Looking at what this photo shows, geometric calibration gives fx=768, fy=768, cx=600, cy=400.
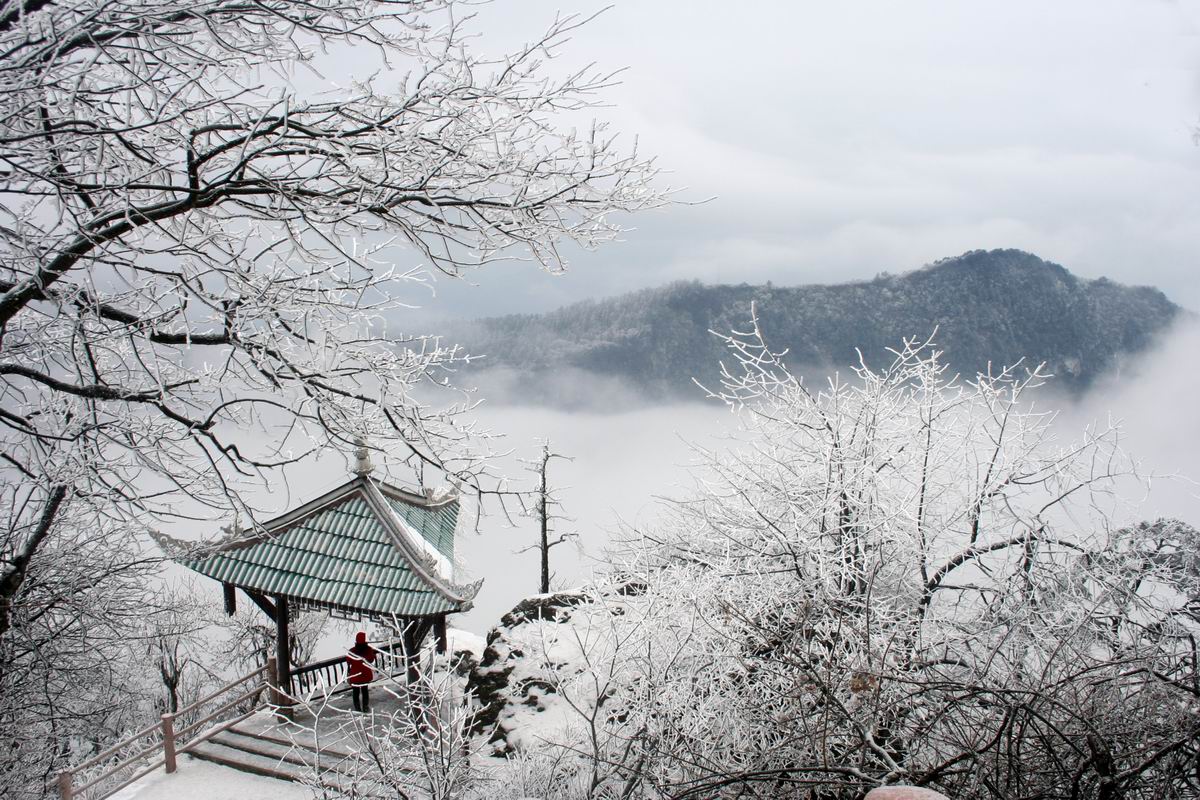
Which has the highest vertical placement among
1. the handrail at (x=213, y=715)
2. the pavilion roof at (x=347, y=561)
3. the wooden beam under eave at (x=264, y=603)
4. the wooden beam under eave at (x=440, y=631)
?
the pavilion roof at (x=347, y=561)

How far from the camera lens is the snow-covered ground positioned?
368 inches

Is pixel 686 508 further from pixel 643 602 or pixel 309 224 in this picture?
pixel 309 224

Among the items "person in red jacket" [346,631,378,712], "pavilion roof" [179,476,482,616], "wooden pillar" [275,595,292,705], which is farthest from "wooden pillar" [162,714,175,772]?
"person in red jacket" [346,631,378,712]

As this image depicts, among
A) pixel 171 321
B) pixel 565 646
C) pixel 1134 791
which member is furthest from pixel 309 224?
pixel 565 646

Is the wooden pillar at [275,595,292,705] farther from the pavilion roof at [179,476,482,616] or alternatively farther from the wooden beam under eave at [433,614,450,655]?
the wooden beam under eave at [433,614,450,655]

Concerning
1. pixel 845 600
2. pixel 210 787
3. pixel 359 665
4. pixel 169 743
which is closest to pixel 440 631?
pixel 359 665

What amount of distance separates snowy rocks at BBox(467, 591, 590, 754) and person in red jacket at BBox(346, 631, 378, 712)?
4.78ft

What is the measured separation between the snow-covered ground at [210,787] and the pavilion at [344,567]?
1653mm

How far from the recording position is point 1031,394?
945 cm

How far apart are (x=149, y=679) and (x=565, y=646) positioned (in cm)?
1858

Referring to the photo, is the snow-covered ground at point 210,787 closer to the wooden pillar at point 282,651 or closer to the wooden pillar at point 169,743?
the wooden pillar at point 169,743

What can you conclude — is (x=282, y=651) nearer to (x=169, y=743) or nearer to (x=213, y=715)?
(x=213, y=715)

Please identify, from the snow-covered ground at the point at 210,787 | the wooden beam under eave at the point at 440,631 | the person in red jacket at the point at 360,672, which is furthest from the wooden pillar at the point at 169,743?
the wooden beam under eave at the point at 440,631

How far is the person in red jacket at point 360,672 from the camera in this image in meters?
10.3
